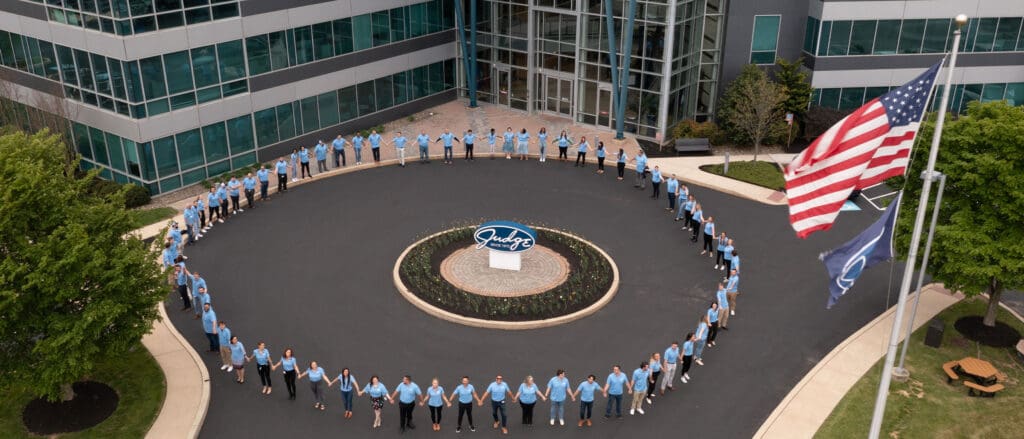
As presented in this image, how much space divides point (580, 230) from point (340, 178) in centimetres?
1123

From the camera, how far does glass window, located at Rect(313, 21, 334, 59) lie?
38.4m

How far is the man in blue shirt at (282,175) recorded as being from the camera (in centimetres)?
3334

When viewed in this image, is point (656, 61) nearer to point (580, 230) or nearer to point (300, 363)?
point (580, 230)

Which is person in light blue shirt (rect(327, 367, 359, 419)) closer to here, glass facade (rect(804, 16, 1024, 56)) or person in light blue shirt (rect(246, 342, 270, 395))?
person in light blue shirt (rect(246, 342, 270, 395))

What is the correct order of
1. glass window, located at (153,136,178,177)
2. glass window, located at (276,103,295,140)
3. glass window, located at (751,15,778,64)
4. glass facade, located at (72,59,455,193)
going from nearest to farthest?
glass window, located at (153,136,178,177) < glass facade, located at (72,59,455,193) < glass window, located at (276,103,295,140) < glass window, located at (751,15,778,64)

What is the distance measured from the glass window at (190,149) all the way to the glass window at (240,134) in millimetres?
1476

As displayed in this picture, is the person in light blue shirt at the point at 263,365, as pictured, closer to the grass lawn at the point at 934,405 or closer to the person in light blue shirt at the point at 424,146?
the grass lawn at the point at 934,405

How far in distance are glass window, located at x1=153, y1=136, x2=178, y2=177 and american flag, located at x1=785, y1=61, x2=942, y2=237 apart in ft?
86.2

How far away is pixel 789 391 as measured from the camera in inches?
854

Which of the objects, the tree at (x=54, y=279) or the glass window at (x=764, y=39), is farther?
the glass window at (x=764, y=39)

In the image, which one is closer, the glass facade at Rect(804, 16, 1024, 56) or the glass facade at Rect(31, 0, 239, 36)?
the glass facade at Rect(31, 0, 239, 36)

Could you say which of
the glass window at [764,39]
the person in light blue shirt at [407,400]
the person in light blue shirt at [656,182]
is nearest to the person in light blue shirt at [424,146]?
the person in light blue shirt at [656,182]

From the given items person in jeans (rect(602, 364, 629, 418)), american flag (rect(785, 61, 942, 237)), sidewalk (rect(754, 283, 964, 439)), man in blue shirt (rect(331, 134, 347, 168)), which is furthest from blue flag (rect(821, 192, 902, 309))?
man in blue shirt (rect(331, 134, 347, 168))

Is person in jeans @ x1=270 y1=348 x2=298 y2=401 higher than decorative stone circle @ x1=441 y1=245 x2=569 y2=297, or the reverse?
person in jeans @ x1=270 y1=348 x2=298 y2=401
